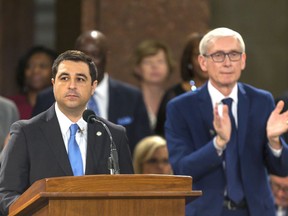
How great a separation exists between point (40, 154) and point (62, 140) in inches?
5.5

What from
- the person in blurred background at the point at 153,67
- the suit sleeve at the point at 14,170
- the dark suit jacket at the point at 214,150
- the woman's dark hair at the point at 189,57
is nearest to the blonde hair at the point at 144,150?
the woman's dark hair at the point at 189,57

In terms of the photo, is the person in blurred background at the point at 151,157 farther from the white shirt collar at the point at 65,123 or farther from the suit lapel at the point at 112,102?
the white shirt collar at the point at 65,123

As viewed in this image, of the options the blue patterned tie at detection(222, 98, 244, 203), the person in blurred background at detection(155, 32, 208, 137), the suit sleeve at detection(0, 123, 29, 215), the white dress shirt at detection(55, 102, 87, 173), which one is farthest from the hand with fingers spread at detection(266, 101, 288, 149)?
the person in blurred background at detection(155, 32, 208, 137)

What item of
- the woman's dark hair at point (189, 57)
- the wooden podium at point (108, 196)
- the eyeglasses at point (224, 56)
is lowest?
the wooden podium at point (108, 196)

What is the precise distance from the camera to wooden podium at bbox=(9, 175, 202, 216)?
5473mm

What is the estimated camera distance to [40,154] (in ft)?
20.4

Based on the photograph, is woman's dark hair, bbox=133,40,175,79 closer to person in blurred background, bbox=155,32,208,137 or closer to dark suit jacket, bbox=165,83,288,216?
person in blurred background, bbox=155,32,208,137

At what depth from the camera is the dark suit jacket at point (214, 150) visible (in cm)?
696

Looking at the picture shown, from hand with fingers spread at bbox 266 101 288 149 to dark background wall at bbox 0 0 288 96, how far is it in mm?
3554

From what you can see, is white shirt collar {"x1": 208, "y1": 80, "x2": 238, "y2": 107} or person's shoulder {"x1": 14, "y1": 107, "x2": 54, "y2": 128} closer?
person's shoulder {"x1": 14, "y1": 107, "x2": 54, "y2": 128}

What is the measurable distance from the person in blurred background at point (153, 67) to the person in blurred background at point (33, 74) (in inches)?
29.7

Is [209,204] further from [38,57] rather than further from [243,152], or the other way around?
[38,57]

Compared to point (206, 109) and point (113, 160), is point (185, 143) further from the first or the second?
point (113, 160)

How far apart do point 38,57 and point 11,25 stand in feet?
6.76
